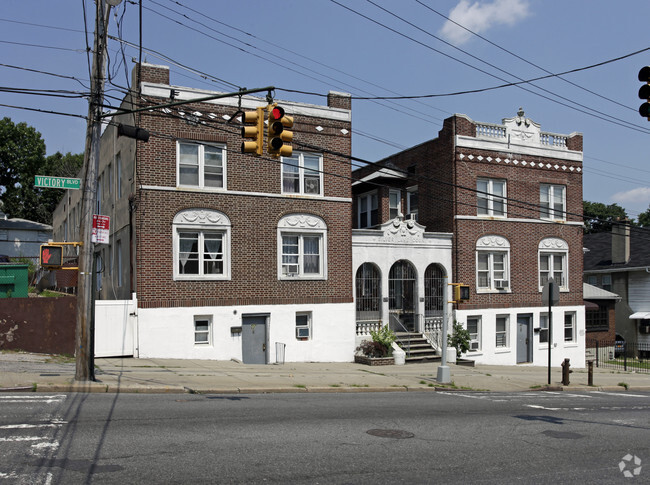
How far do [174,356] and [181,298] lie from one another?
6.46ft

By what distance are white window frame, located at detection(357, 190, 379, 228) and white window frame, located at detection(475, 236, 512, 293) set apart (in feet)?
16.4

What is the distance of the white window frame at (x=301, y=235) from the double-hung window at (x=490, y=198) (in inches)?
320

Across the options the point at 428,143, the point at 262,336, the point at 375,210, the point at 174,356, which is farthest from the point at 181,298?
the point at 428,143

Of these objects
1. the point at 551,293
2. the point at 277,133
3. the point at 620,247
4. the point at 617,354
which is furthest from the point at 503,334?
the point at 277,133

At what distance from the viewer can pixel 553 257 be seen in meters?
30.2

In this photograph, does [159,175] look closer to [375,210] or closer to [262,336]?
[262,336]

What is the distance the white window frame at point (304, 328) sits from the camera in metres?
23.8

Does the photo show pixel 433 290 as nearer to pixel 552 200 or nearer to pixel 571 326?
pixel 552 200

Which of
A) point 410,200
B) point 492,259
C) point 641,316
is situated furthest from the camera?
point 641,316

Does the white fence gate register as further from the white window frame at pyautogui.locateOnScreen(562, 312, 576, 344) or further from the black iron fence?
the black iron fence

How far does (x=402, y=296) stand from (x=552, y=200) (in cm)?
889

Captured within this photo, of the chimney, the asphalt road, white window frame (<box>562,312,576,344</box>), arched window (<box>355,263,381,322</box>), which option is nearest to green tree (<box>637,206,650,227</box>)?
the chimney

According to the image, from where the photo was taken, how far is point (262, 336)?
2311 cm

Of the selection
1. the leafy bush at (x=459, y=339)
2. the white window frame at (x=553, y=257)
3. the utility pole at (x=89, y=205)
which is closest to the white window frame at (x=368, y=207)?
the leafy bush at (x=459, y=339)
